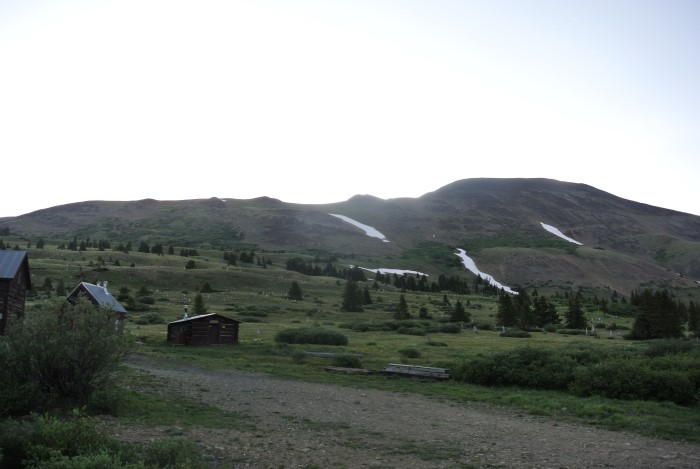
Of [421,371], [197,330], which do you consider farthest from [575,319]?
[421,371]

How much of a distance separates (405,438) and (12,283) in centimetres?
2648

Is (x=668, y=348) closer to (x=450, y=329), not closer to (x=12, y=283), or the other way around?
(x=450, y=329)

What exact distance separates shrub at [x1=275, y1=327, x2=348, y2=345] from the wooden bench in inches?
544

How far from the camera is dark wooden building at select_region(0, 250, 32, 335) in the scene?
29600 mm

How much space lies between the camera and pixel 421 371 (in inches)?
945

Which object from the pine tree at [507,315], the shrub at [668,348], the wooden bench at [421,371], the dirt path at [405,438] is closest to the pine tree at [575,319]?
the pine tree at [507,315]

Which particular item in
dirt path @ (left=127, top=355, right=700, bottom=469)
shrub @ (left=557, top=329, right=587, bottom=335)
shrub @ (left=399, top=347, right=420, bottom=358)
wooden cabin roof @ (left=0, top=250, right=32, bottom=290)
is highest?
wooden cabin roof @ (left=0, top=250, right=32, bottom=290)

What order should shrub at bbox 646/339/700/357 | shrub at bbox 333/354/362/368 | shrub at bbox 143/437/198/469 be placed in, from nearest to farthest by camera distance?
shrub at bbox 143/437/198/469
shrub at bbox 646/339/700/357
shrub at bbox 333/354/362/368

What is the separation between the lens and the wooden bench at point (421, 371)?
2358cm

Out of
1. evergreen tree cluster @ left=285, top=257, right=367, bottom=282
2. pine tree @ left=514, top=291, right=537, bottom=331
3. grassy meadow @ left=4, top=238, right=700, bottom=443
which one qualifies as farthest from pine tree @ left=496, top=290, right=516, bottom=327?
evergreen tree cluster @ left=285, top=257, right=367, bottom=282

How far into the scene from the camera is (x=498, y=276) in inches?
6097

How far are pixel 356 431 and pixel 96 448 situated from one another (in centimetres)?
645

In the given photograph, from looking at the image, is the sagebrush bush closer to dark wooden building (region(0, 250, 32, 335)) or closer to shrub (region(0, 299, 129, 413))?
shrub (region(0, 299, 129, 413))

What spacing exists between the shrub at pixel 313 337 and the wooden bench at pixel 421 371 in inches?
544
